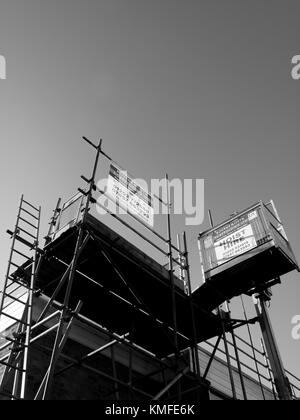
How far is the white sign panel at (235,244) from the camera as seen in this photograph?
417 inches

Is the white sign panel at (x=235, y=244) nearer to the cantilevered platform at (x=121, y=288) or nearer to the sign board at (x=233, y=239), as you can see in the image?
the sign board at (x=233, y=239)

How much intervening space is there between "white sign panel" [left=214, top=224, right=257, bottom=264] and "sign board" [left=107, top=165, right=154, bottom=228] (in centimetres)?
209

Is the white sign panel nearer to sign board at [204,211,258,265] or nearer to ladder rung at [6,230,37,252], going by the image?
sign board at [204,211,258,265]

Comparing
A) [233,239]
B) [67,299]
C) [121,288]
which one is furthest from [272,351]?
[67,299]

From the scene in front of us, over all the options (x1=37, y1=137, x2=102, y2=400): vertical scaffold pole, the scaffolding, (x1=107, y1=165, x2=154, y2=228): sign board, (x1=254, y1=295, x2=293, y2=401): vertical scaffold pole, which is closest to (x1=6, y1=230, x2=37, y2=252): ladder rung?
the scaffolding

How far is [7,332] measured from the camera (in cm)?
868

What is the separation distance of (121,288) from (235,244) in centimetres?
348

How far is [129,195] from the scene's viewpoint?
10.5 m

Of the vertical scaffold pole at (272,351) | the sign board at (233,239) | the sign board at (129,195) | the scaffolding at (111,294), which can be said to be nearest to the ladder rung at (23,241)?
the scaffolding at (111,294)

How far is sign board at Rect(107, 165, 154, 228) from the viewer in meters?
9.98
